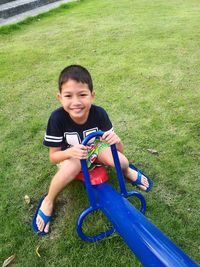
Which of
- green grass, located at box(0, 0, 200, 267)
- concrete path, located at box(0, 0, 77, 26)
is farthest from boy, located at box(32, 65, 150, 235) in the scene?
concrete path, located at box(0, 0, 77, 26)

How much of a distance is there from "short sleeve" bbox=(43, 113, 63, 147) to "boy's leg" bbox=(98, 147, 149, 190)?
A: 12.8 inches

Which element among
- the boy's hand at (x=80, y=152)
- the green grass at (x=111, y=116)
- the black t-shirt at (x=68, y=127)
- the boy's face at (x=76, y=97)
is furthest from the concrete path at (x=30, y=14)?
the boy's hand at (x=80, y=152)

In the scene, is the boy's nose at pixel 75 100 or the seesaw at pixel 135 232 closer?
the seesaw at pixel 135 232

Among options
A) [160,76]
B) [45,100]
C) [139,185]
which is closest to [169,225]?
[139,185]

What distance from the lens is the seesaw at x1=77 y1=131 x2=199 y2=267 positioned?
5.10 feet

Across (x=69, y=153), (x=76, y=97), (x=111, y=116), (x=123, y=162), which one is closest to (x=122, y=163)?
(x=123, y=162)

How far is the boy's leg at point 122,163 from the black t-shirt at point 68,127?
6.9 inches

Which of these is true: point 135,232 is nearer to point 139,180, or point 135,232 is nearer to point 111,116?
point 139,180

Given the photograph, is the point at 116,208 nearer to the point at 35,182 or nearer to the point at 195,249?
the point at 195,249

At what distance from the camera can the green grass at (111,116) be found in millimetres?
2184

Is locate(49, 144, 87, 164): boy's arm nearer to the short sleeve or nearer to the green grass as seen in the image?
the short sleeve

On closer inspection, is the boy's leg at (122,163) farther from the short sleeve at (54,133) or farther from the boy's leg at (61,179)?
the short sleeve at (54,133)

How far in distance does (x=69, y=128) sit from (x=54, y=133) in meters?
0.11

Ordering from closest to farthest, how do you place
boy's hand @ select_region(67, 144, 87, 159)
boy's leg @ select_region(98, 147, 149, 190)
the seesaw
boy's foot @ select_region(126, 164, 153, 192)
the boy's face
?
the seesaw, boy's hand @ select_region(67, 144, 87, 159), the boy's face, boy's leg @ select_region(98, 147, 149, 190), boy's foot @ select_region(126, 164, 153, 192)
